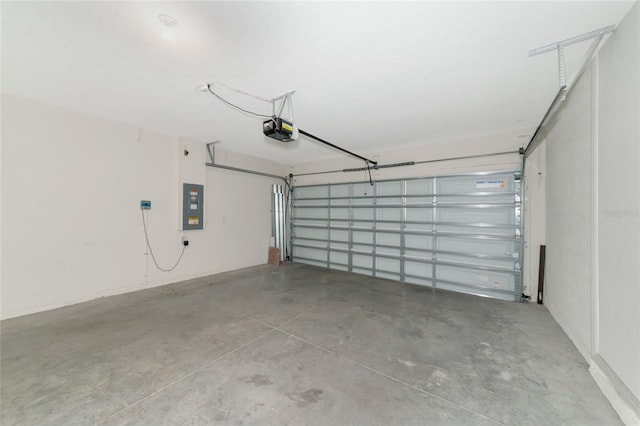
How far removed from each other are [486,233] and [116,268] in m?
6.33

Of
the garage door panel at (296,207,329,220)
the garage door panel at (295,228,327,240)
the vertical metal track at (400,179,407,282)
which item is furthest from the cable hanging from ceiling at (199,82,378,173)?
the garage door panel at (295,228,327,240)

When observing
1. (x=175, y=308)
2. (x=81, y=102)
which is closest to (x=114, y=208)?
(x=81, y=102)

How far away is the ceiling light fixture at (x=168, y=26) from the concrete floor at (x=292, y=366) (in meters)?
2.77

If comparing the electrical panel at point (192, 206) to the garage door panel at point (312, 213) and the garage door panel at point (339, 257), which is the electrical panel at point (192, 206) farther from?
the garage door panel at point (339, 257)

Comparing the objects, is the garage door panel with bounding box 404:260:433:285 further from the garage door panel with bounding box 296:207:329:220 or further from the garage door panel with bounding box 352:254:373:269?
the garage door panel with bounding box 296:207:329:220

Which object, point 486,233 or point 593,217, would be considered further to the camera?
point 486,233

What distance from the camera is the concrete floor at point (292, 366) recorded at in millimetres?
1628

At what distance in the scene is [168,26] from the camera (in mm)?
1786

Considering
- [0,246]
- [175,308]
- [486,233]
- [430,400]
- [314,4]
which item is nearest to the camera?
[314,4]

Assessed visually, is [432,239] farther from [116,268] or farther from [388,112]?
[116,268]

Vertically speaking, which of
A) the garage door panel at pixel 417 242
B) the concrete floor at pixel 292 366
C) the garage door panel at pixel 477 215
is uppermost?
the garage door panel at pixel 477 215

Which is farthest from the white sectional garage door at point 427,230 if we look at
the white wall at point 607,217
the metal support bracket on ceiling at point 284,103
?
the metal support bracket on ceiling at point 284,103

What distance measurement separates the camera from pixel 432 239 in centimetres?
473

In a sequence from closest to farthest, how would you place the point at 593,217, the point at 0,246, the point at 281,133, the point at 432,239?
the point at 593,217
the point at 281,133
the point at 0,246
the point at 432,239
